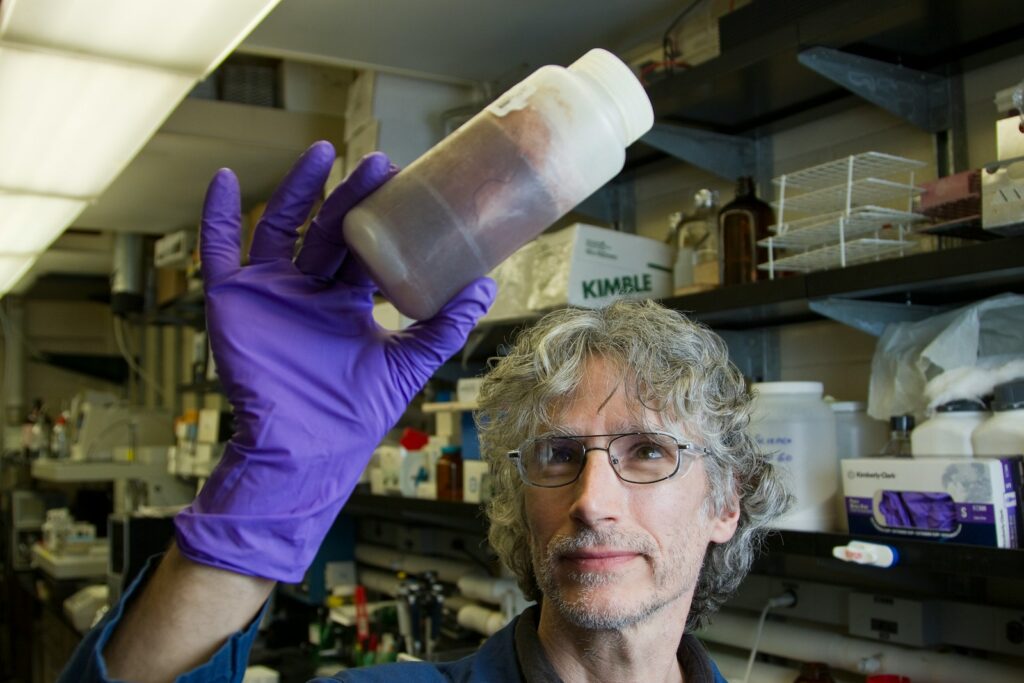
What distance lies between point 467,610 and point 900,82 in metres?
1.82

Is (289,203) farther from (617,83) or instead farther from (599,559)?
(599,559)

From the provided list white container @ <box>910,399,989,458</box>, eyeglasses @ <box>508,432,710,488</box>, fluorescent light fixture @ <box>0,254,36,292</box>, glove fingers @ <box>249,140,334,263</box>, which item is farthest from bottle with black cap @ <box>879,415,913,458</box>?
fluorescent light fixture @ <box>0,254,36,292</box>

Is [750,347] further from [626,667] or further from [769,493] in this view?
[626,667]

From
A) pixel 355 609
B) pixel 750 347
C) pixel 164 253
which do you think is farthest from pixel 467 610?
pixel 164 253

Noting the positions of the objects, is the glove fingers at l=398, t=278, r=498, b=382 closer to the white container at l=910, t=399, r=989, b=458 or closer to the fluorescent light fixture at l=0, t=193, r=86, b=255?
the white container at l=910, t=399, r=989, b=458

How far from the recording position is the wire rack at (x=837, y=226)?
157cm

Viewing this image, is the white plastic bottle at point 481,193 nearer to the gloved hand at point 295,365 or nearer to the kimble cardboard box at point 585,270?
the gloved hand at point 295,365

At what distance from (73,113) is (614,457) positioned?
64.1 inches

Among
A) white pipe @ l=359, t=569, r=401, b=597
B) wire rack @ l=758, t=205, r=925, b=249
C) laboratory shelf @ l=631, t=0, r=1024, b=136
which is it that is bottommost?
white pipe @ l=359, t=569, r=401, b=597

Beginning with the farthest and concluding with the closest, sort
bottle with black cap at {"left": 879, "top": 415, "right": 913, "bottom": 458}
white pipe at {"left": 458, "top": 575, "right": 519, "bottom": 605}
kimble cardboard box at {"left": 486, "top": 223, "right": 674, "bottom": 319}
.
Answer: white pipe at {"left": 458, "top": 575, "right": 519, "bottom": 605} < kimble cardboard box at {"left": 486, "top": 223, "right": 674, "bottom": 319} < bottle with black cap at {"left": 879, "top": 415, "right": 913, "bottom": 458}

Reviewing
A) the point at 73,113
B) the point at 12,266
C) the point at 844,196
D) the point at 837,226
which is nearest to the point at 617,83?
the point at 837,226

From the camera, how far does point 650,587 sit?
3.68 ft

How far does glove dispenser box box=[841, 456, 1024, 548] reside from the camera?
1.38 meters

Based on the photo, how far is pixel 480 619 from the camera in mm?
2740
